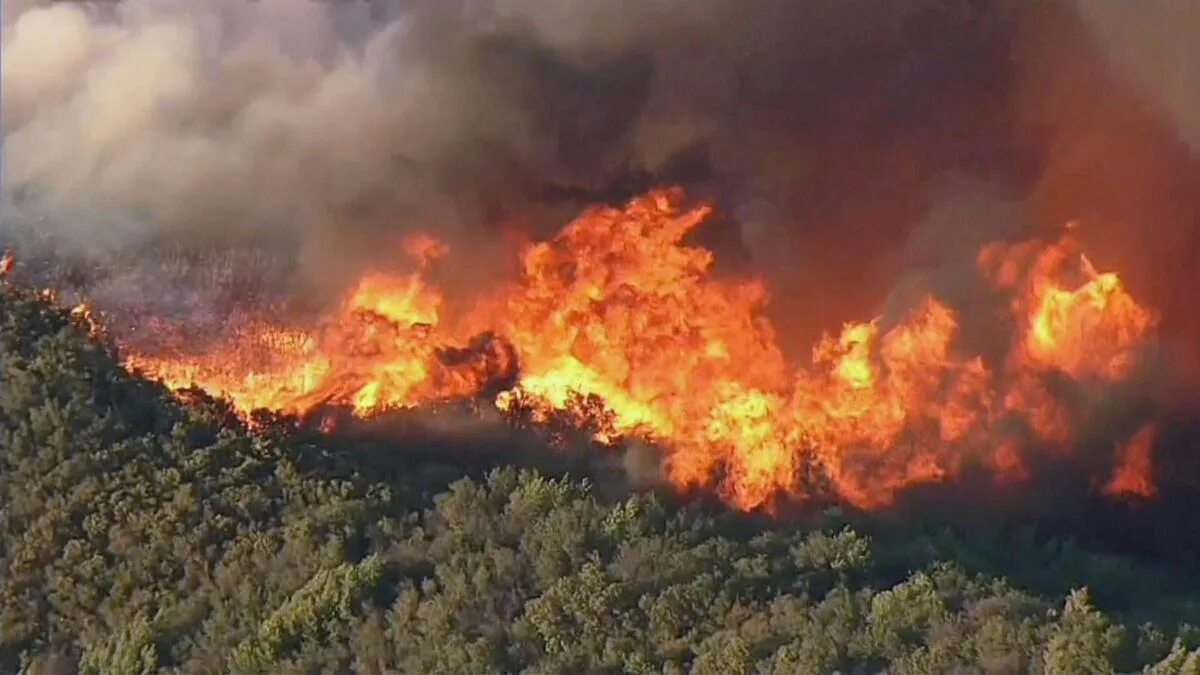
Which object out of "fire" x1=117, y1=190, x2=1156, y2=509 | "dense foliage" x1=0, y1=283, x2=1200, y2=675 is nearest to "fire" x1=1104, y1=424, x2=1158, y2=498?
A: "fire" x1=117, y1=190, x2=1156, y2=509

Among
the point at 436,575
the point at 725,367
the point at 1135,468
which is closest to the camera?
the point at 436,575

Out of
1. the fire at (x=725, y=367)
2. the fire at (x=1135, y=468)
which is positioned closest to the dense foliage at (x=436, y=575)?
the fire at (x=725, y=367)

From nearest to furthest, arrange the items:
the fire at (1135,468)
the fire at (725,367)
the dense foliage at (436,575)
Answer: the dense foliage at (436,575) → the fire at (725,367) → the fire at (1135,468)

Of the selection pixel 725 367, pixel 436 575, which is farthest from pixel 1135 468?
pixel 436 575

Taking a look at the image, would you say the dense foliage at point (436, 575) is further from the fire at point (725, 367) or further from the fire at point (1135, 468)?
the fire at point (1135, 468)

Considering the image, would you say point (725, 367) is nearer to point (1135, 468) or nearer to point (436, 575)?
point (1135, 468)

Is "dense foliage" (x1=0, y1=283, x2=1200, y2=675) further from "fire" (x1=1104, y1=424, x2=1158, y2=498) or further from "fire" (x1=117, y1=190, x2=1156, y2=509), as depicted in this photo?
"fire" (x1=1104, y1=424, x2=1158, y2=498)

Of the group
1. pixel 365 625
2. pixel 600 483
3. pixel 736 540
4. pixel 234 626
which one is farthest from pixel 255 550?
pixel 736 540
